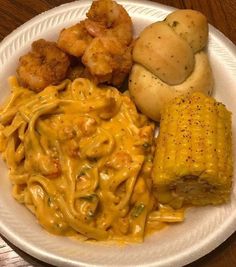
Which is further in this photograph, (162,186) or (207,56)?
(207,56)

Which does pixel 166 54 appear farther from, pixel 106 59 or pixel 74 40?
pixel 74 40

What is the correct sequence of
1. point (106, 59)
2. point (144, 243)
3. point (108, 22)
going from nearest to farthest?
point (144, 243)
point (106, 59)
point (108, 22)

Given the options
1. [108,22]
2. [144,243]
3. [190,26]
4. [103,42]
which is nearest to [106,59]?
[103,42]

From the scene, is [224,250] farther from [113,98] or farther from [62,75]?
[62,75]

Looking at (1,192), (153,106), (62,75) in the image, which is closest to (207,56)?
(153,106)

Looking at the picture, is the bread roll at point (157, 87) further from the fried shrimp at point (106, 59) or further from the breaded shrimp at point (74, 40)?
the breaded shrimp at point (74, 40)

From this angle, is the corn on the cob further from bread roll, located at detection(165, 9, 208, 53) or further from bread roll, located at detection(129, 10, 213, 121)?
bread roll, located at detection(165, 9, 208, 53)

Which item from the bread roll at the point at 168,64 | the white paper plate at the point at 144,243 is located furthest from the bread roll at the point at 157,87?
the white paper plate at the point at 144,243

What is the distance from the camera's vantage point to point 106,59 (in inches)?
70.6

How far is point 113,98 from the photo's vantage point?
6.01 ft

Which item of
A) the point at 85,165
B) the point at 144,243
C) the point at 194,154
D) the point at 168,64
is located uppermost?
the point at 168,64

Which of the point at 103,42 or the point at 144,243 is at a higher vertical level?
the point at 103,42

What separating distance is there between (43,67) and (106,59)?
24 cm

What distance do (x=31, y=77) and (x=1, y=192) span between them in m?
0.42
